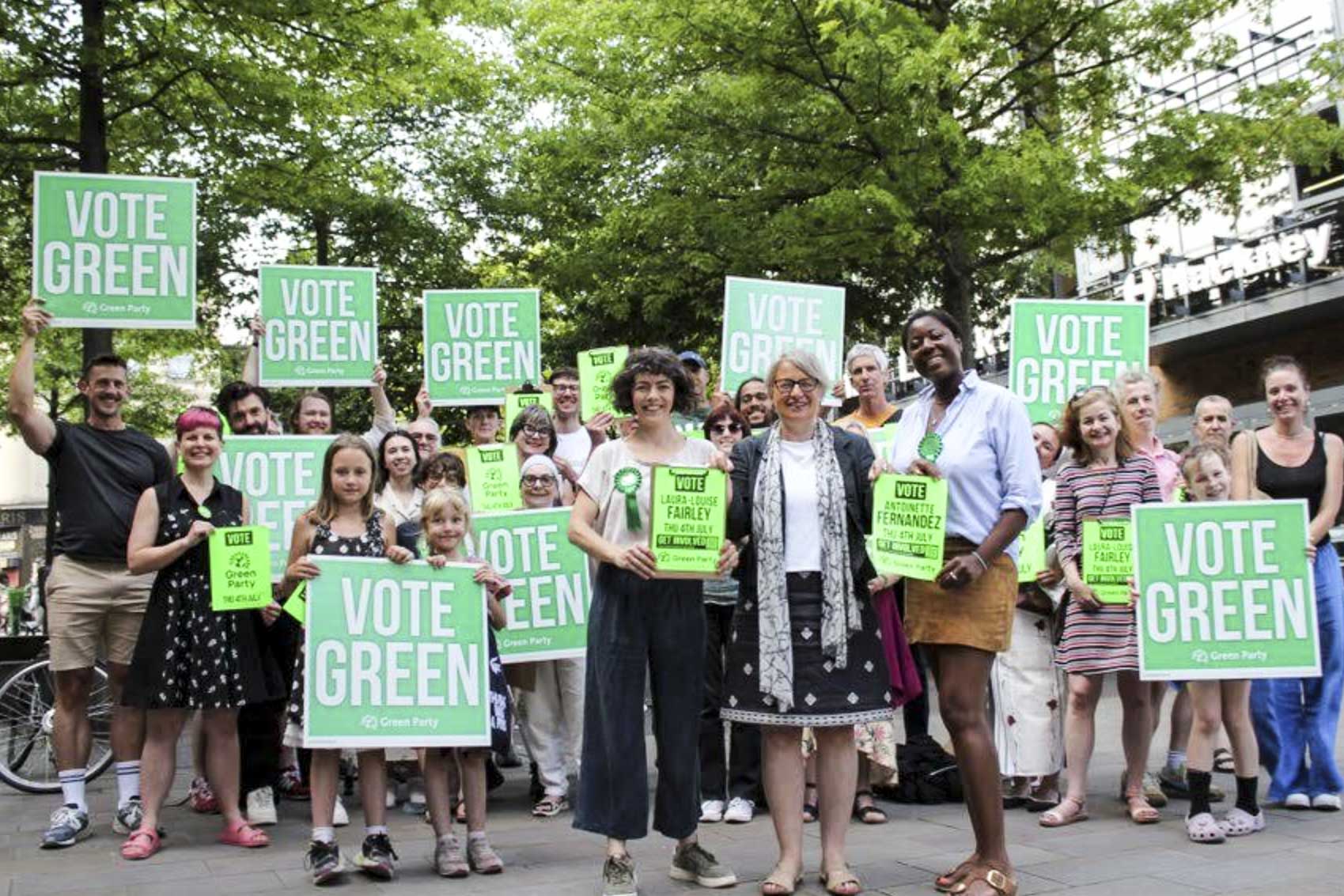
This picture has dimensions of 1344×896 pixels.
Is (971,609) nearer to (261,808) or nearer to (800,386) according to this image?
(800,386)

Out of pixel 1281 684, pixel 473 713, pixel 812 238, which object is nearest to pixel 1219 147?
pixel 812 238

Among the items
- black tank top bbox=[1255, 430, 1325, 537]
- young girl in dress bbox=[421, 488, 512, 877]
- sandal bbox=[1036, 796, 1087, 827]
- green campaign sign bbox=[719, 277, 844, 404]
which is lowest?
sandal bbox=[1036, 796, 1087, 827]

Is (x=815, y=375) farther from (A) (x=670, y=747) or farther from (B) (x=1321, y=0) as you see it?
(B) (x=1321, y=0)

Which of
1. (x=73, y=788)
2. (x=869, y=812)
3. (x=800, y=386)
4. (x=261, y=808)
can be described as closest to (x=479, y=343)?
(x=261, y=808)

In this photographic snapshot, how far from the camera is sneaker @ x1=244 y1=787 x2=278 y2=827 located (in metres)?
6.78

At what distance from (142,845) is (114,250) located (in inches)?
141

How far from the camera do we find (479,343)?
32.7 feet

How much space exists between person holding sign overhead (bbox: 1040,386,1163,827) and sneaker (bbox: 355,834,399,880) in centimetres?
314

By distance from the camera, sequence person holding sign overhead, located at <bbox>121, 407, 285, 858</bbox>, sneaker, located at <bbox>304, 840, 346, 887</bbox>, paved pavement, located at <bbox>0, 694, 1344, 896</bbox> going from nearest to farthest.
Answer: paved pavement, located at <bbox>0, 694, 1344, 896</bbox> → sneaker, located at <bbox>304, 840, 346, 887</bbox> → person holding sign overhead, located at <bbox>121, 407, 285, 858</bbox>

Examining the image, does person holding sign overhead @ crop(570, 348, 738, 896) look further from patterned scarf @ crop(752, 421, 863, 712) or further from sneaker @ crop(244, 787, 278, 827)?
sneaker @ crop(244, 787, 278, 827)

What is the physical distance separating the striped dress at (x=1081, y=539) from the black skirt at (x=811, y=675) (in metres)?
1.76

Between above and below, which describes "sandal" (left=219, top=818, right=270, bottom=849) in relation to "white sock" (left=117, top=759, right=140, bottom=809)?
below

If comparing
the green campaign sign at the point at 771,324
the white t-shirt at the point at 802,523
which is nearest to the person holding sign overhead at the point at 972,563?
the white t-shirt at the point at 802,523

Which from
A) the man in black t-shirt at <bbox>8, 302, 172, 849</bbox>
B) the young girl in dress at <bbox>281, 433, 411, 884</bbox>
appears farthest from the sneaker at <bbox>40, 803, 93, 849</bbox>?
the young girl in dress at <bbox>281, 433, 411, 884</bbox>
